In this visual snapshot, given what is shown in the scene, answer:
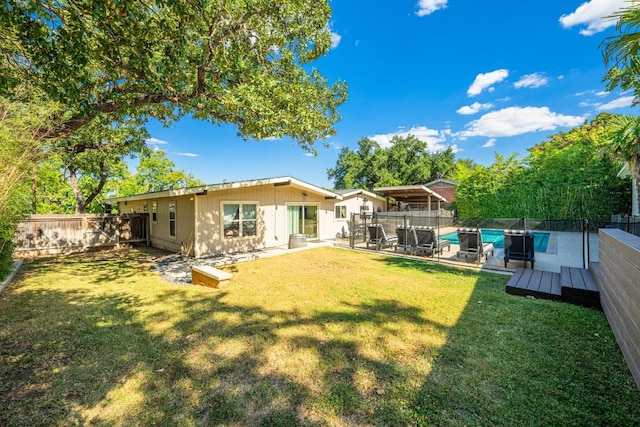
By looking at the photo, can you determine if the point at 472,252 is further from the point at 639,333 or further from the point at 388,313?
the point at 639,333

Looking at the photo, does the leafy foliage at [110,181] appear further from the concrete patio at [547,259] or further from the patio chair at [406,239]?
the concrete patio at [547,259]

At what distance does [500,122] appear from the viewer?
46.2 m

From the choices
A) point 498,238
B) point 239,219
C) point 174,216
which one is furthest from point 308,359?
point 498,238

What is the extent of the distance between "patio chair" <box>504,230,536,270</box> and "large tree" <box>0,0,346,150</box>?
640 cm

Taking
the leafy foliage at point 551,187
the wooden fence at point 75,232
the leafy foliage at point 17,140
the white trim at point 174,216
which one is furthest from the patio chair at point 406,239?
the wooden fence at point 75,232

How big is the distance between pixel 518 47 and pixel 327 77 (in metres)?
9.03

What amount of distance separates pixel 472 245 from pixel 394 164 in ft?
82.6

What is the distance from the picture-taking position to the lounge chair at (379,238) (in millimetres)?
10391

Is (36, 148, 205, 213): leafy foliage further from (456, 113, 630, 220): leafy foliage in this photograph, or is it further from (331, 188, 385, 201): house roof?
(456, 113, 630, 220): leafy foliage

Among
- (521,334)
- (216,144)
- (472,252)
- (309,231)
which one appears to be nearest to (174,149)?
(216,144)

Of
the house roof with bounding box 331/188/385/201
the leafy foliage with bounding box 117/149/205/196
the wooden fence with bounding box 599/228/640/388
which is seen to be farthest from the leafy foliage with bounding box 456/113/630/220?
the leafy foliage with bounding box 117/149/205/196

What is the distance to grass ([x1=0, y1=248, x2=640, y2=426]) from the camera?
2.18 meters

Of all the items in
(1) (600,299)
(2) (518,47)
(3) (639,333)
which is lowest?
(1) (600,299)

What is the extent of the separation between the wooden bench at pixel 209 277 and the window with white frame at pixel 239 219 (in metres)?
3.84
